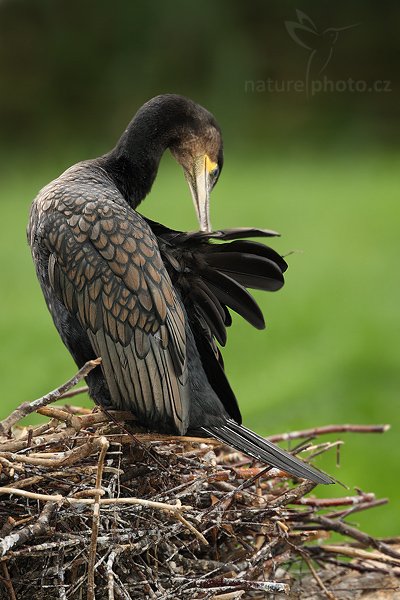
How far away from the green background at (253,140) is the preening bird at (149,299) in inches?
167

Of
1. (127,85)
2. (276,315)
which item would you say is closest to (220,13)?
(127,85)

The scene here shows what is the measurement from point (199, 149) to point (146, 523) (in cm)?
127

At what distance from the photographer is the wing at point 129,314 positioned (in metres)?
3.28

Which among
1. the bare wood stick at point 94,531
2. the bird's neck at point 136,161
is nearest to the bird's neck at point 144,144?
the bird's neck at point 136,161

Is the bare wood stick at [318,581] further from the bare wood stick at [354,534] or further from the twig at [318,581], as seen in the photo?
the bare wood stick at [354,534]

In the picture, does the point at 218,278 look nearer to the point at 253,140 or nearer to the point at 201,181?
the point at 201,181

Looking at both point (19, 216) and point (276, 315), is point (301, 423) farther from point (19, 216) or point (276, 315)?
point (19, 216)

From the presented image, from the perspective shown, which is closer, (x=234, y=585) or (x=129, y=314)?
(x=234, y=585)

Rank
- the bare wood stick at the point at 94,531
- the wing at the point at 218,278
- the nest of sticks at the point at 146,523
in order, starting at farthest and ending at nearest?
the wing at the point at 218,278 → the nest of sticks at the point at 146,523 → the bare wood stick at the point at 94,531

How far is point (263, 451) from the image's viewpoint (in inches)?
130

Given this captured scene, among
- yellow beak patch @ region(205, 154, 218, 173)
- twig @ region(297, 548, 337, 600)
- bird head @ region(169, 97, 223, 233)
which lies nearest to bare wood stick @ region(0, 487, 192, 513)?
twig @ region(297, 548, 337, 600)

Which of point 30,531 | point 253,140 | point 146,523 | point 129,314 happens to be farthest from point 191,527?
point 253,140

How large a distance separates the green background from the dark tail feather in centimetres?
435

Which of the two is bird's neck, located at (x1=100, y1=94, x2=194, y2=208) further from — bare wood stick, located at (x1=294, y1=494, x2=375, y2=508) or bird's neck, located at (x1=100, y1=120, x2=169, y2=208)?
bare wood stick, located at (x1=294, y1=494, x2=375, y2=508)
